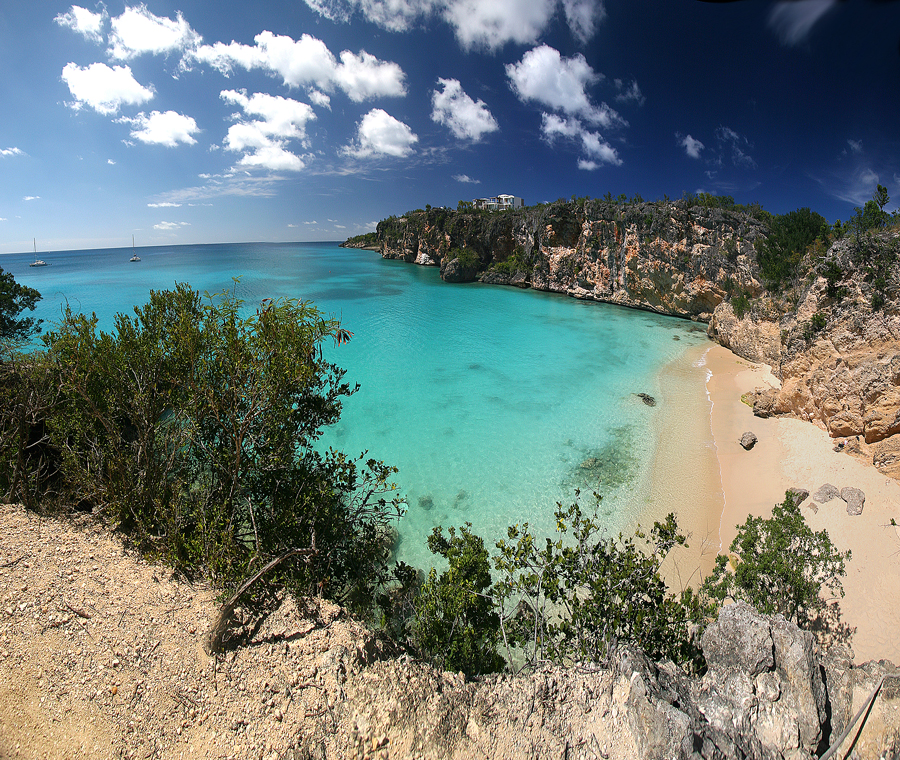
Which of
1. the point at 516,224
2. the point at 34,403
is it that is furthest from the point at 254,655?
the point at 516,224

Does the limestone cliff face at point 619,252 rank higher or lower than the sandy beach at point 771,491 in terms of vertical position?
higher

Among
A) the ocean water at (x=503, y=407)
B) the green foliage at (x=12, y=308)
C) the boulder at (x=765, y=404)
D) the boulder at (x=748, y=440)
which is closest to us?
the ocean water at (x=503, y=407)

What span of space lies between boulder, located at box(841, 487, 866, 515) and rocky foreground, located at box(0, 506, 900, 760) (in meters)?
6.28

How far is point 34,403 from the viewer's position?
7324mm

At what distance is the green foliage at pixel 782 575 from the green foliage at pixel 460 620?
3.78 m

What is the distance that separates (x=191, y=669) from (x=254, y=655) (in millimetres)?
648

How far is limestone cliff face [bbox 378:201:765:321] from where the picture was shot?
3256 cm

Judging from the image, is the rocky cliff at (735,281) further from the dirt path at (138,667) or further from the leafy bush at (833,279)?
the dirt path at (138,667)

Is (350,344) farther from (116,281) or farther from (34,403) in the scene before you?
(116,281)

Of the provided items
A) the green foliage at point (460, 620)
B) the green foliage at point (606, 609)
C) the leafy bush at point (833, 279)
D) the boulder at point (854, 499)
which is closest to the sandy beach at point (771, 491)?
the boulder at point (854, 499)

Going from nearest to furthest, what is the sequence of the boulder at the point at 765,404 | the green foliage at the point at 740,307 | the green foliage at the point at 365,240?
the boulder at the point at 765,404, the green foliage at the point at 740,307, the green foliage at the point at 365,240

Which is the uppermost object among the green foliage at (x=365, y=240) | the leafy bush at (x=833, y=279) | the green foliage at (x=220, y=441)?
the green foliage at (x=365, y=240)

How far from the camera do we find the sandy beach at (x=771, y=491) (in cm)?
711

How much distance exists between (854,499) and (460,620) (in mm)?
10621
